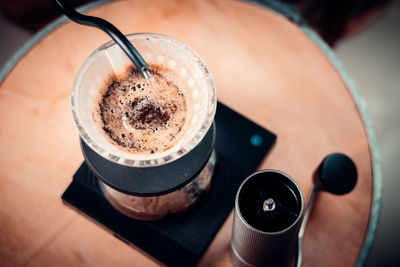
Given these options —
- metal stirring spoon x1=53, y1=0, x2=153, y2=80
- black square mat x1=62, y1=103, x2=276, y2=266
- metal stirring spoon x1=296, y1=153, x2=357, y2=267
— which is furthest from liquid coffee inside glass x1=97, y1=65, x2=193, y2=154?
metal stirring spoon x1=296, y1=153, x2=357, y2=267

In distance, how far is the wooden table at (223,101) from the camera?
76cm

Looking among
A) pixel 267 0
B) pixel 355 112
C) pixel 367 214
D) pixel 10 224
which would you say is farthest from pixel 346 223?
pixel 10 224

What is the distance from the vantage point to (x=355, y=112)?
33.4 inches

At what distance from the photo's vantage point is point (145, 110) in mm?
629

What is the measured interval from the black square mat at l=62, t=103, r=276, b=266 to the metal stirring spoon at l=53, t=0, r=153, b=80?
240 mm

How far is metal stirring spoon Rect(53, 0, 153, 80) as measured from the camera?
567 millimetres

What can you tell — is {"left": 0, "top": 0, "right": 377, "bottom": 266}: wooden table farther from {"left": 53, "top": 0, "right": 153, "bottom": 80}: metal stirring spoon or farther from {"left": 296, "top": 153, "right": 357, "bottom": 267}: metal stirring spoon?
{"left": 53, "top": 0, "right": 153, "bottom": 80}: metal stirring spoon

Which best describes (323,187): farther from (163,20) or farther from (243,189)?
(163,20)

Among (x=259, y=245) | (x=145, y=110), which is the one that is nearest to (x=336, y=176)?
(x=259, y=245)

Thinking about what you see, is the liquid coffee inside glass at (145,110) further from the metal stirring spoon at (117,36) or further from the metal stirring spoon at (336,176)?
the metal stirring spoon at (336,176)

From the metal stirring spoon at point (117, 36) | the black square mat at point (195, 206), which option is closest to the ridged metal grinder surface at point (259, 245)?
the black square mat at point (195, 206)

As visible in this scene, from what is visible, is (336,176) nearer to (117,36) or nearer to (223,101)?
(223,101)

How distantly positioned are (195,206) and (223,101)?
9.9 inches

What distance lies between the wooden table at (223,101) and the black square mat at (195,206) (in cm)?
5
